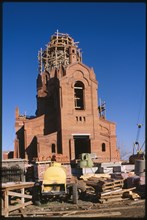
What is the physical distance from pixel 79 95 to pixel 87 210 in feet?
89.0

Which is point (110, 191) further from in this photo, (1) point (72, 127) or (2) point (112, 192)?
(1) point (72, 127)

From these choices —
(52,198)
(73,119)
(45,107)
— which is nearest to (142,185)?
(52,198)

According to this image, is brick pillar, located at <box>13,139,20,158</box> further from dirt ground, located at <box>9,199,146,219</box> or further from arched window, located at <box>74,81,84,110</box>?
dirt ground, located at <box>9,199,146,219</box>

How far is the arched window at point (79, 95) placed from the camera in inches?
1539

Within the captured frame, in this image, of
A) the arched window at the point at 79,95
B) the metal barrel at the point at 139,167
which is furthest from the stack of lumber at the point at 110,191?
the arched window at the point at 79,95

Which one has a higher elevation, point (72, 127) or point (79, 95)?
point (79, 95)

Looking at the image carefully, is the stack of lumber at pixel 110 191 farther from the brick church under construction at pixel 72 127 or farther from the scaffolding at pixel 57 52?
the scaffolding at pixel 57 52

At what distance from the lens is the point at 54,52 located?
5634 cm

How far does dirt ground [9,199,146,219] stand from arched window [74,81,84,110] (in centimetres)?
2360

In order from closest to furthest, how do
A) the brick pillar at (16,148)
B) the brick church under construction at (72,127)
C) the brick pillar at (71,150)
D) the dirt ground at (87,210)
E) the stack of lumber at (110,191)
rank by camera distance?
the dirt ground at (87,210), the stack of lumber at (110,191), the brick pillar at (71,150), the brick church under construction at (72,127), the brick pillar at (16,148)

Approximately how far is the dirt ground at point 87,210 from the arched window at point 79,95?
23.6 metres

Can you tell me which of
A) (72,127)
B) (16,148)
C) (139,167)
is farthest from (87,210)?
(16,148)

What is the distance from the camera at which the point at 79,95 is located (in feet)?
131

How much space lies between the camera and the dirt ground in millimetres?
12073
